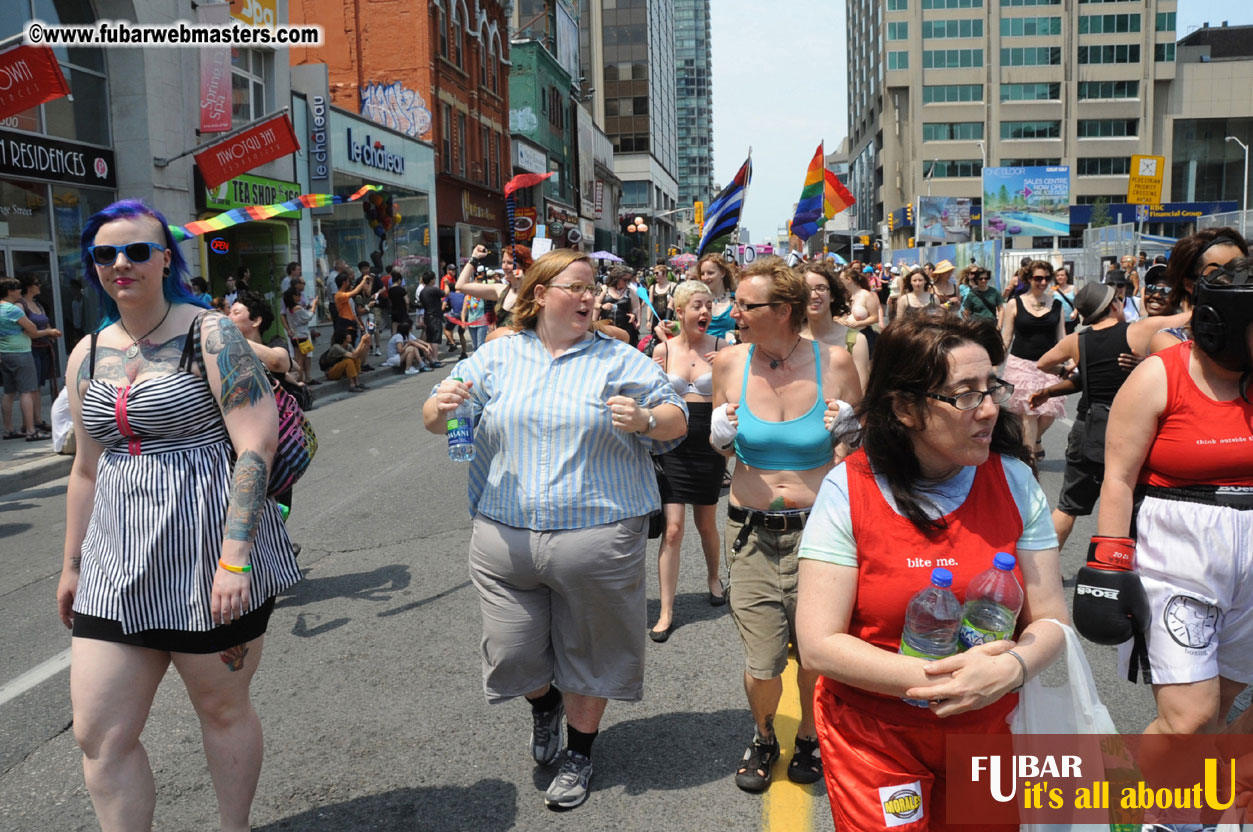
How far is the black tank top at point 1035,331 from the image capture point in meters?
9.12

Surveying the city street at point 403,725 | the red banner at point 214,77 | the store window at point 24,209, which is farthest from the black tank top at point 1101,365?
the red banner at point 214,77

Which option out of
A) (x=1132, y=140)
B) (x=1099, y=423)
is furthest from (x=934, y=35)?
(x=1099, y=423)

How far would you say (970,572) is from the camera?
6.96 ft

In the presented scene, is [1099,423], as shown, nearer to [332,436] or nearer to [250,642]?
[250,642]

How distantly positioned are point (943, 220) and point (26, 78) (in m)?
87.4

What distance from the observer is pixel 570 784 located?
3436 millimetres

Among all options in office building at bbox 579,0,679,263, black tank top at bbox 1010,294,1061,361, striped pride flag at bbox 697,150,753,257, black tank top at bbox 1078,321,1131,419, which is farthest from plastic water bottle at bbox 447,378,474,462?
office building at bbox 579,0,679,263

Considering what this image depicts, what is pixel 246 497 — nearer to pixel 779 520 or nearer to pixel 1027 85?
pixel 779 520

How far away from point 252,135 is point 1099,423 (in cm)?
1646

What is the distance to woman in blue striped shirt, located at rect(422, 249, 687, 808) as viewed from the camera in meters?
3.29

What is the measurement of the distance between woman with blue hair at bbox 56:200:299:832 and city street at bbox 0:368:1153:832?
0.80m

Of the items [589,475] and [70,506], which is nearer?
[70,506]

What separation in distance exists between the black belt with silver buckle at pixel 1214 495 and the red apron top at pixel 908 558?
39.3 inches

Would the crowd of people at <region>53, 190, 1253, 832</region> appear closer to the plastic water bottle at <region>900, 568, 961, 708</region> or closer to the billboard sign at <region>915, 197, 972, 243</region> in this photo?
the plastic water bottle at <region>900, 568, 961, 708</region>
